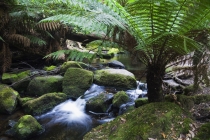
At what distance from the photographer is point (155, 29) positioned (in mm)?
1972

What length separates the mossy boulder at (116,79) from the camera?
5.11 metres

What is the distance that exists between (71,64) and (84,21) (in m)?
3.80

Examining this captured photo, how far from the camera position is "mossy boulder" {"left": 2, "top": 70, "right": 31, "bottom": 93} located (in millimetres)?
4961

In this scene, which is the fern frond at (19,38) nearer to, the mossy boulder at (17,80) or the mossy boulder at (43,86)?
the mossy boulder at (17,80)

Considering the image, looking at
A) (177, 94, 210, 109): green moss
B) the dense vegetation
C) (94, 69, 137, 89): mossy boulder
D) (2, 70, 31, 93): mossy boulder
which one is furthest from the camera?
(94, 69, 137, 89): mossy boulder

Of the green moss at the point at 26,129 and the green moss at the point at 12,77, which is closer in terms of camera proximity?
the green moss at the point at 26,129

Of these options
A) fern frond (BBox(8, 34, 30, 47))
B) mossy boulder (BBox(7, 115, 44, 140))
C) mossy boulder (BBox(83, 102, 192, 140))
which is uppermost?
fern frond (BBox(8, 34, 30, 47))

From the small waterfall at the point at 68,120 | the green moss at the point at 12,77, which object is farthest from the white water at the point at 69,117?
the green moss at the point at 12,77

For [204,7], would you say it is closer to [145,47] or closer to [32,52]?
[145,47]

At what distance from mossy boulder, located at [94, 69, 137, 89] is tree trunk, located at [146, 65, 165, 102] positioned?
2.76 metres

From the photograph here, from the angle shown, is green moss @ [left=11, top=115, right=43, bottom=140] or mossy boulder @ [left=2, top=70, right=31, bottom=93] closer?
green moss @ [left=11, top=115, right=43, bottom=140]

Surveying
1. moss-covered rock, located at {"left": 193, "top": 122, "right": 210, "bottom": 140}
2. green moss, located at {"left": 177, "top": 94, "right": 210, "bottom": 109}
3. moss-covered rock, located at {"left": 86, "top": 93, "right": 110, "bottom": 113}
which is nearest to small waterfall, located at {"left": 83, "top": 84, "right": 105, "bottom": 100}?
moss-covered rock, located at {"left": 86, "top": 93, "right": 110, "bottom": 113}

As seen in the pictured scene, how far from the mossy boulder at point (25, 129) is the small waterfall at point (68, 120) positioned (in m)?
0.16

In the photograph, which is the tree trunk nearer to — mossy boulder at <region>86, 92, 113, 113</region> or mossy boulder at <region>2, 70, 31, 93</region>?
mossy boulder at <region>86, 92, 113, 113</region>
